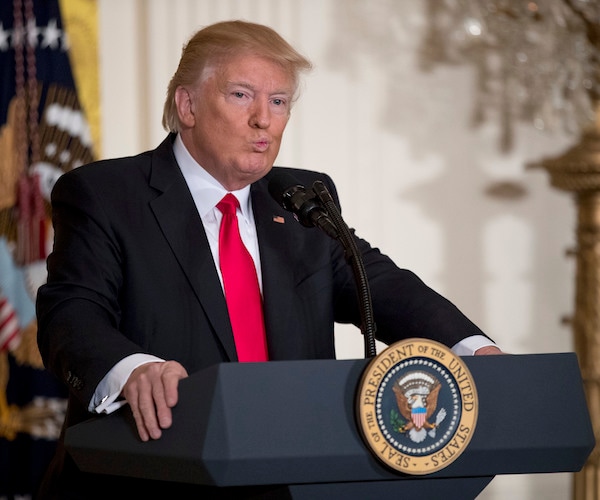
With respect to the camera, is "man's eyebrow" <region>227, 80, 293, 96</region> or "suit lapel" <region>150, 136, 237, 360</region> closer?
"suit lapel" <region>150, 136, 237, 360</region>

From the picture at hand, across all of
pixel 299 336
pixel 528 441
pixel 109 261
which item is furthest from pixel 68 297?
pixel 528 441

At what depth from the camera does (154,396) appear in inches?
65.0

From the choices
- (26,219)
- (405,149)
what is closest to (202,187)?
(26,219)

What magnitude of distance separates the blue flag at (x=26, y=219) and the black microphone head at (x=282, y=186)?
224 cm

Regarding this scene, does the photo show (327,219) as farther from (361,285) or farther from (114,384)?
(114,384)

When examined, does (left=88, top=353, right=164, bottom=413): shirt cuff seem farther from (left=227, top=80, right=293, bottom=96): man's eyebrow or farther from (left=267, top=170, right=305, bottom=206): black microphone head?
(left=227, top=80, right=293, bottom=96): man's eyebrow

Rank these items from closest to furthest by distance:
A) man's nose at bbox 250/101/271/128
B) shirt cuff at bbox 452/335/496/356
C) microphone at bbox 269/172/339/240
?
microphone at bbox 269/172/339/240, shirt cuff at bbox 452/335/496/356, man's nose at bbox 250/101/271/128

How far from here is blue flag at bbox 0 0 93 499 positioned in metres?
4.13

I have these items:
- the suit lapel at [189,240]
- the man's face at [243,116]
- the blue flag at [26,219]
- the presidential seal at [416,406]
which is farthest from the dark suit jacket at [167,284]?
the blue flag at [26,219]

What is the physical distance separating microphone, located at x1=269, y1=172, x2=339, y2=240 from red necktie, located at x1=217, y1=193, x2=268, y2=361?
251 millimetres

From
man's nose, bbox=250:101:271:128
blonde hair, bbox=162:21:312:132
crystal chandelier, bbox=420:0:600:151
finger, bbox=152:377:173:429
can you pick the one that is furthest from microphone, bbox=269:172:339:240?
crystal chandelier, bbox=420:0:600:151

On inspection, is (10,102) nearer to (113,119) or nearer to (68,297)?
(113,119)

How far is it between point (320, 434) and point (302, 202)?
0.56 m

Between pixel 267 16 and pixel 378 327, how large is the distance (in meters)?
2.54
